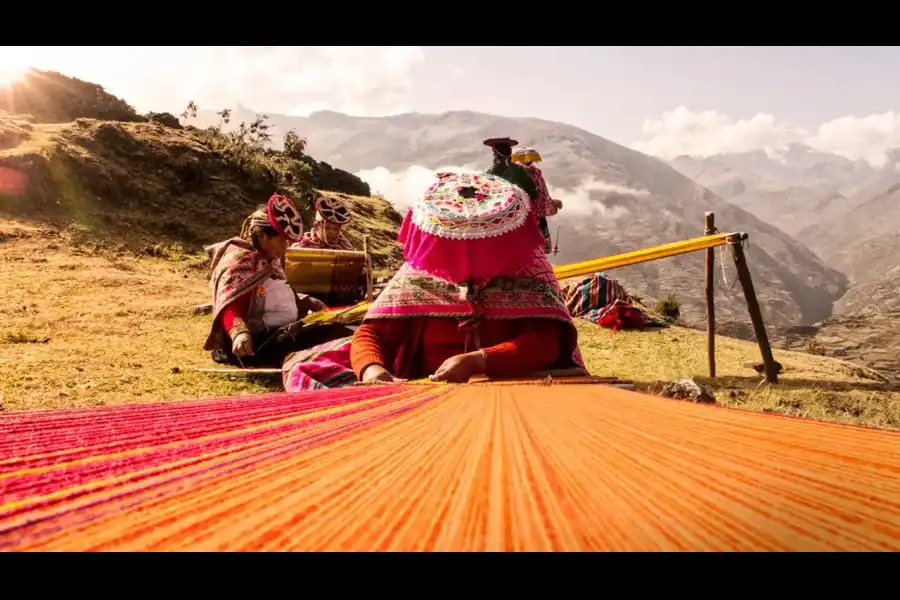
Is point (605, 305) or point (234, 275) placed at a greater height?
point (605, 305)

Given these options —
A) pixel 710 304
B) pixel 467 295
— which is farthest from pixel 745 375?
pixel 467 295

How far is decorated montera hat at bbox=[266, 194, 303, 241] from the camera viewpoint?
4.59 metres

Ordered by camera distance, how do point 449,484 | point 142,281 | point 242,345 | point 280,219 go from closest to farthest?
point 449,484 < point 242,345 < point 280,219 < point 142,281

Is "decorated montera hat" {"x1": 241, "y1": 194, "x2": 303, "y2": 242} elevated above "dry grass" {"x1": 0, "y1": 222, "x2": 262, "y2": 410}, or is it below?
above

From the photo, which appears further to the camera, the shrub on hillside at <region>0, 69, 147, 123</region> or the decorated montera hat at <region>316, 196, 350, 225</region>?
the shrub on hillside at <region>0, 69, 147, 123</region>

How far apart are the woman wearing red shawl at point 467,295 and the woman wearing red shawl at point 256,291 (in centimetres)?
201

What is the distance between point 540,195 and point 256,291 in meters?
4.63

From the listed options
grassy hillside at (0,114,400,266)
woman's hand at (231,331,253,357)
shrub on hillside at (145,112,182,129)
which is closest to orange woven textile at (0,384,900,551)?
woman's hand at (231,331,253,357)

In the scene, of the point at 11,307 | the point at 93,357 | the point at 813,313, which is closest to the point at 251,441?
the point at 93,357

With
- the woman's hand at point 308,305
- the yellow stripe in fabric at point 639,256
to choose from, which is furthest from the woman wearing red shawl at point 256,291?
the yellow stripe in fabric at point 639,256

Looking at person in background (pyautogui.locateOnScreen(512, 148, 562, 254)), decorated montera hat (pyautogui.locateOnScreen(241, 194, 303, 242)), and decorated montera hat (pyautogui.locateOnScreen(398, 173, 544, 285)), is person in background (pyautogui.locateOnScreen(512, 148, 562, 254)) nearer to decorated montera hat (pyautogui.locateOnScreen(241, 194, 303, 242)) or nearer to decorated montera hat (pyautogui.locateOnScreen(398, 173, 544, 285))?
decorated montera hat (pyautogui.locateOnScreen(241, 194, 303, 242))

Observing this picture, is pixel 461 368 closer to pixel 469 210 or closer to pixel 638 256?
pixel 469 210

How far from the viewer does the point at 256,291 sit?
183 inches

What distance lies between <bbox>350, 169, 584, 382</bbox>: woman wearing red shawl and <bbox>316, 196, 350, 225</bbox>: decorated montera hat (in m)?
4.35
